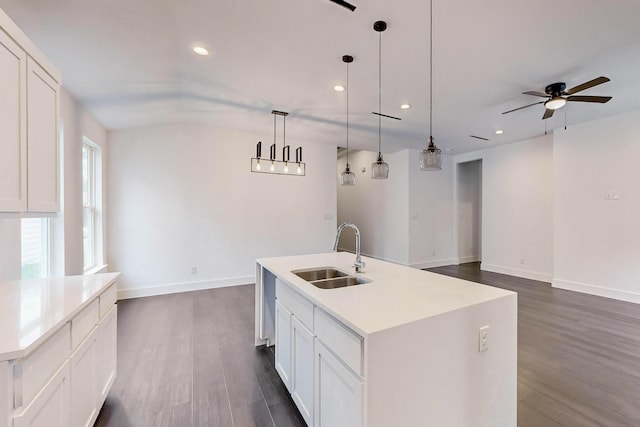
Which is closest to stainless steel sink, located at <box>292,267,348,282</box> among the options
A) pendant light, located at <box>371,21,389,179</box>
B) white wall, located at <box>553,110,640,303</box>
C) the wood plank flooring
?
pendant light, located at <box>371,21,389,179</box>

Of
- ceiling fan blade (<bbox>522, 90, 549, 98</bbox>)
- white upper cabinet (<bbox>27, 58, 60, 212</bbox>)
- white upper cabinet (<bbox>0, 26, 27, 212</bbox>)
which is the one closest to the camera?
white upper cabinet (<bbox>0, 26, 27, 212</bbox>)

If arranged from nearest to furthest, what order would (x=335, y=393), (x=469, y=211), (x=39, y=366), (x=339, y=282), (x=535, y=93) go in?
(x=39, y=366) < (x=335, y=393) < (x=339, y=282) < (x=535, y=93) < (x=469, y=211)

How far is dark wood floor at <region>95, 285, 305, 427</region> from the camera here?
1.80 metres

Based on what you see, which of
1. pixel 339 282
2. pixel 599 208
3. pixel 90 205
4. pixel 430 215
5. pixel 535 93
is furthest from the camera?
pixel 430 215

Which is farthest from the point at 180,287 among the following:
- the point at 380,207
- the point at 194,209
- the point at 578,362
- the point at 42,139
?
the point at 578,362

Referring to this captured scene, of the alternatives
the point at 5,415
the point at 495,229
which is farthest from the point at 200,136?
the point at 495,229

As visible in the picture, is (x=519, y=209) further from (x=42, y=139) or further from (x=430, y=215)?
(x=42, y=139)

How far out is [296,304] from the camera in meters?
1.79

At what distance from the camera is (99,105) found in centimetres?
326

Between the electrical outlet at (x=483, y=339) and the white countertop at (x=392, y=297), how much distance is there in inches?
5.6

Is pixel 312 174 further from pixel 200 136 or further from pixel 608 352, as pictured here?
pixel 608 352

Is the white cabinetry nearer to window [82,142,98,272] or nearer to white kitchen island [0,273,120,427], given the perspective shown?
white kitchen island [0,273,120,427]

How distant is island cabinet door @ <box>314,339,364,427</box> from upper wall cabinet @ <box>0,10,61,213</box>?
5.75ft

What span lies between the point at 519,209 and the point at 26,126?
691cm
